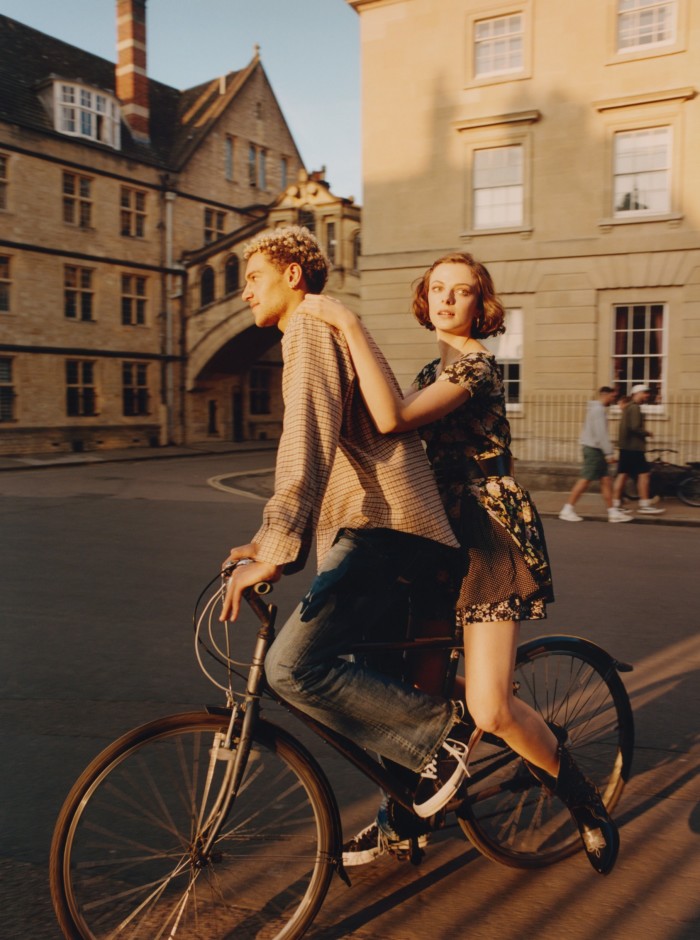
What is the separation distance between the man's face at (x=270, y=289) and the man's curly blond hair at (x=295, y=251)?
18 millimetres

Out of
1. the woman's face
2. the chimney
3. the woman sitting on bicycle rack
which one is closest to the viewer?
the woman sitting on bicycle rack

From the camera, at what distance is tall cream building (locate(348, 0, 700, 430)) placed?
17.8 metres

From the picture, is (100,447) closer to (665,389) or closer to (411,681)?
(665,389)

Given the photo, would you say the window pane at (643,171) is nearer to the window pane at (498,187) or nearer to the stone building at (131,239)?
the window pane at (498,187)

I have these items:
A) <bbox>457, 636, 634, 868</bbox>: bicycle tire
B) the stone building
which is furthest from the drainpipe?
<bbox>457, 636, 634, 868</bbox>: bicycle tire

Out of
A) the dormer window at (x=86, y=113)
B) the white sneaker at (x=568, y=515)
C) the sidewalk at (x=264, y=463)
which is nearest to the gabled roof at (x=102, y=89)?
the dormer window at (x=86, y=113)

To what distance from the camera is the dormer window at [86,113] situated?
28.0 meters

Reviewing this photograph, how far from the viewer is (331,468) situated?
229 cm

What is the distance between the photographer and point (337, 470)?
241cm

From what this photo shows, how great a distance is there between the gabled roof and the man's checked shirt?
2736 cm

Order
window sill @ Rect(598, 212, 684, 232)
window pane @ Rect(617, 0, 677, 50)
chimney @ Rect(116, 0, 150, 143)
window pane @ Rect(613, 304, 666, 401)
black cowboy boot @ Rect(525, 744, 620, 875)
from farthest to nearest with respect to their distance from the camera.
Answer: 1. chimney @ Rect(116, 0, 150, 143)
2. window pane @ Rect(613, 304, 666, 401)
3. window sill @ Rect(598, 212, 684, 232)
4. window pane @ Rect(617, 0, 677, 50)
5. black cowboy boot @ Rect(525, 744, 620, 875)

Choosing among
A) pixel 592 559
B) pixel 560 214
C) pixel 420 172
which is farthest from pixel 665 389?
pixel 592 559

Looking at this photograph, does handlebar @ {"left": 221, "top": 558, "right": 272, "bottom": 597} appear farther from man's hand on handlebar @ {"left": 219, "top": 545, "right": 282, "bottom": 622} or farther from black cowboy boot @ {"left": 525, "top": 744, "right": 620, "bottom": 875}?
black cowboy boot @ {"left": 525, "top": 744, "right": 620, "bottom": 875}

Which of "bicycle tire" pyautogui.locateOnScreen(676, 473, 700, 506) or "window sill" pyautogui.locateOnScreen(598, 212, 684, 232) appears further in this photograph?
"window sill" pyautogui.locateOnScreen(598, 212, 684, 232)
